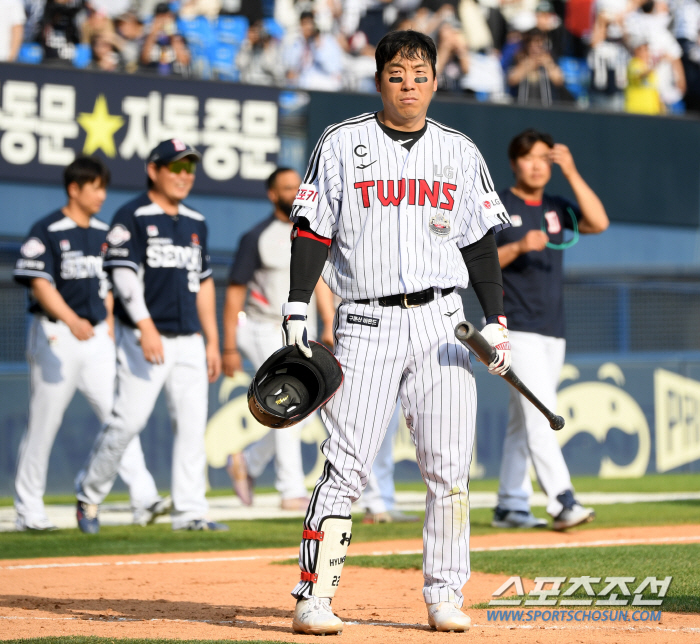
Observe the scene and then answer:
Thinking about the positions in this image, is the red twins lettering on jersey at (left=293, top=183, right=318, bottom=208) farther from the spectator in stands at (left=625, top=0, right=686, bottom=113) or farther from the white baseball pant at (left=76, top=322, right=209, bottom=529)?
the spectator in stands at (left=625, top=0, right=686, bottom=113)

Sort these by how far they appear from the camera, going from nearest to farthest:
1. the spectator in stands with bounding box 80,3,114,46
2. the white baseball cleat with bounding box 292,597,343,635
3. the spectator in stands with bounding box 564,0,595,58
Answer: the white baseball cleat with bounding box 292,597,343,635, the spectator in stands with bounding box 80,3,114,46, the spectator in stands with bounding box 564,0,595,58

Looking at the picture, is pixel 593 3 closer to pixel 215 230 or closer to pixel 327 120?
pixel 327 120

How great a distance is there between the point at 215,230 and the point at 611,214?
19.1 ft

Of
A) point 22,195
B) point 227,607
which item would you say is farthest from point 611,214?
point 227,607

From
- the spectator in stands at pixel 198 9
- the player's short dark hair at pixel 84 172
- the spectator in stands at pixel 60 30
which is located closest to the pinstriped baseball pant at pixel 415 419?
the player's short dark hair at pixel 84 172

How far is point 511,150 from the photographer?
7.88 m

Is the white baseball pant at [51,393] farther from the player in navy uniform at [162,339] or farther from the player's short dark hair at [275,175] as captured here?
the player's short dark hair at [275,175]

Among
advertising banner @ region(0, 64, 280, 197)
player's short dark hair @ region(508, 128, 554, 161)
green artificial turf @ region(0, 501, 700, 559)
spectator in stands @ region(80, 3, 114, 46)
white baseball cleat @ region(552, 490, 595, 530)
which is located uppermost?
spectator in stands @ region(80, 3, 114, 46)

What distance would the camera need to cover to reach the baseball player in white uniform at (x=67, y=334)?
7918mm

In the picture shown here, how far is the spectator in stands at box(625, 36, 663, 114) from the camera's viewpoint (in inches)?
641

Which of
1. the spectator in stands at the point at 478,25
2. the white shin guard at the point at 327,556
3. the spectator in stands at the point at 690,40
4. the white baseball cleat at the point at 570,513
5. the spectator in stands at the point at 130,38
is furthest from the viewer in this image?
the spectator in stands at the point at 690,40

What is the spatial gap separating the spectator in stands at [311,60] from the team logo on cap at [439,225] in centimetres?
1049

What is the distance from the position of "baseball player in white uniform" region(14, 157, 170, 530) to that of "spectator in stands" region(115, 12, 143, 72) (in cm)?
595

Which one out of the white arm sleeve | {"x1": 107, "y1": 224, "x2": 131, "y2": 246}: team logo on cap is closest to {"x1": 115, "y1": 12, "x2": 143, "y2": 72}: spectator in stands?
{"x1": 107, "y1": 224, "x2": 131, "y2": 246}: team logo on cap
